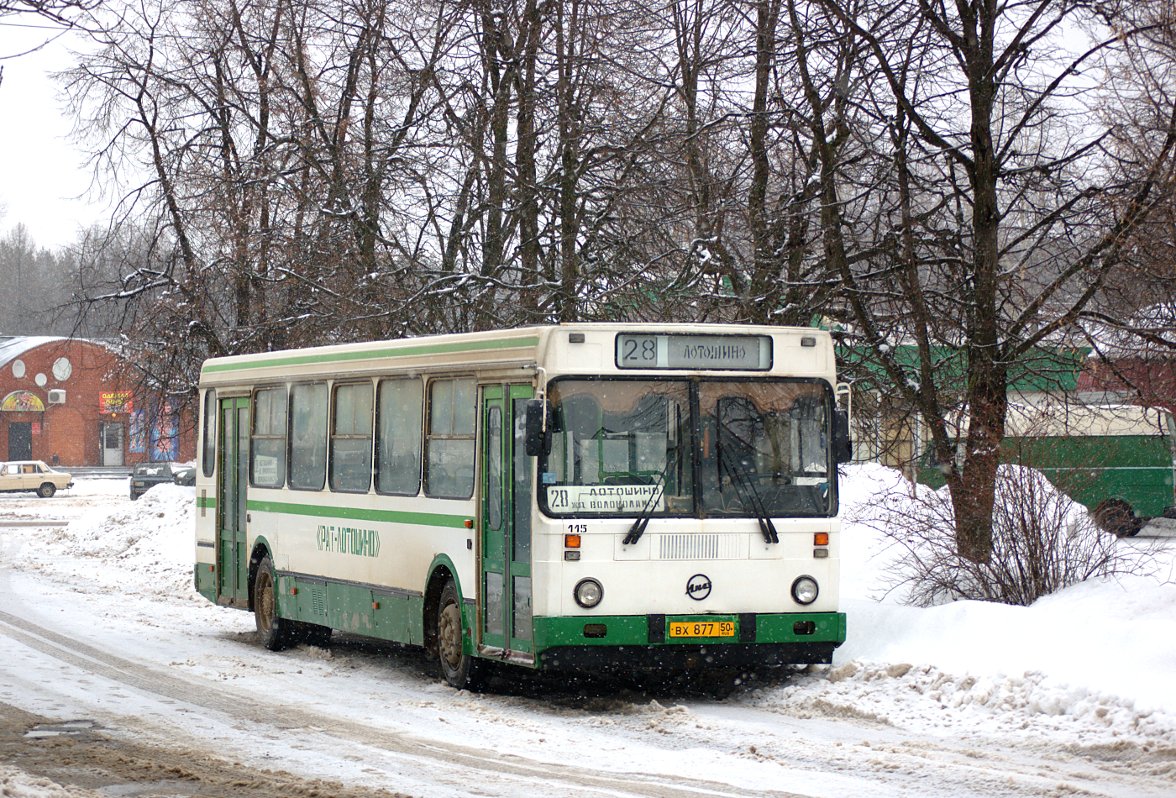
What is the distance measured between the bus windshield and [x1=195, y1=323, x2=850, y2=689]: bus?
0.04 feet

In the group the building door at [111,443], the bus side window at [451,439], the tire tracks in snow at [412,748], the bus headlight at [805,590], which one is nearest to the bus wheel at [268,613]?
the tire tracks in snow at [412,748]

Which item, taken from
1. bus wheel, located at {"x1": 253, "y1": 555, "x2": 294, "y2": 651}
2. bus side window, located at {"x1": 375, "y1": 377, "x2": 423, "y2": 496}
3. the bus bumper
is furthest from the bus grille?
bus wheel, located at {"x1": 253, "y1": 555, "x2": 294, "y2": 651}

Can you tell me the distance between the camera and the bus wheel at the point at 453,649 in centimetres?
1298

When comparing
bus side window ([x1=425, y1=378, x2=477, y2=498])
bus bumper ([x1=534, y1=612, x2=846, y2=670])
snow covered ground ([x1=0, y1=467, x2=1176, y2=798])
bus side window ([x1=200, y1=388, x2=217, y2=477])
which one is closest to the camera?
snow covered ground ([x1=0, y1=467, x2=1176, y2=798])

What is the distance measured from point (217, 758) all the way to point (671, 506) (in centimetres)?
402

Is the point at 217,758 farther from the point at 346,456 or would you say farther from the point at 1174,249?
the point at 1174,249

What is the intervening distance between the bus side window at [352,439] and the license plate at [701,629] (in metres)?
3.85

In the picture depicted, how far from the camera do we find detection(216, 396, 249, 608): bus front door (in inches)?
706

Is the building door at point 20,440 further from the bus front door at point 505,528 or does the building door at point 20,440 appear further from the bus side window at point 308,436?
the bus front door at point 505,528

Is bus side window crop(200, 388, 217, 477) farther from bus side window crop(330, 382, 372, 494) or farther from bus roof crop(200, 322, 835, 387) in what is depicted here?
bus roof crop(200, 322, 835, 387)

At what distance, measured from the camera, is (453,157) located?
24141mm

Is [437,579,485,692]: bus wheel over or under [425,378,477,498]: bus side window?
Result: under

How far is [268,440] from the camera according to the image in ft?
56.3

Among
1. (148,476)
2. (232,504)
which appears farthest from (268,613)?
(148,476)
